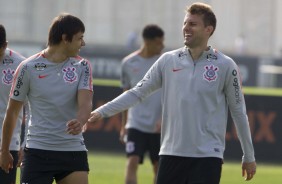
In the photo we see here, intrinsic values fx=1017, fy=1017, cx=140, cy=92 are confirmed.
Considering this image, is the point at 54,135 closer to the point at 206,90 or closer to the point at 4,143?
the point at 4,143

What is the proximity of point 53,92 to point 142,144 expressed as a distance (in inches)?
202

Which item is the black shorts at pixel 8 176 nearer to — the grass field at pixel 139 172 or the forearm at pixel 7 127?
the forearm at pixel 7 127

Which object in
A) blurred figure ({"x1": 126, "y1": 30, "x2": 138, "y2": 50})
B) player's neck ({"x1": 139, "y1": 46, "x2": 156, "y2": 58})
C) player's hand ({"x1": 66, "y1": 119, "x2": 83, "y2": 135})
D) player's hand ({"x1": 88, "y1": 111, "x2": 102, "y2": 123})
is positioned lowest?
blurred figure ({"x1": 126, "y1": 30, "x2": 138, "y2": 50})

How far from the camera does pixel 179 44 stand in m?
41.3

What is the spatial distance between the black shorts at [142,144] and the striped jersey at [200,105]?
468 cm

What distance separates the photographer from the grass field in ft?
52.6

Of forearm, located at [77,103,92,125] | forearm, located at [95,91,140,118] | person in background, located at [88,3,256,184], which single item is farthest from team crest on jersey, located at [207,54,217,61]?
forearm, located at [77,103,92,125]

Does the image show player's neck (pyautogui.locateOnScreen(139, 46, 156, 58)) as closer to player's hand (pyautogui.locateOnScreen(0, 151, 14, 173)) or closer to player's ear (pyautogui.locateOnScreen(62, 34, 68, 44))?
player's hand (pyautogui.locateOnScreen(0, 151, 14, 173))

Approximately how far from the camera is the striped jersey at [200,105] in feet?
25.9

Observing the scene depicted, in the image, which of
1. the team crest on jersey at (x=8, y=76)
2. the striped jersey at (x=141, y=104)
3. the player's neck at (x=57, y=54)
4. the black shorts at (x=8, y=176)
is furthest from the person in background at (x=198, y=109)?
the striped jersey at (x=141, y=104)

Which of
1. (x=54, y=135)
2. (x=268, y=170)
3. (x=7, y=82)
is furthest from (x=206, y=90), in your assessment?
(x=268, y=170)

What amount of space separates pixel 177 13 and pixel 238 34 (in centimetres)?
316

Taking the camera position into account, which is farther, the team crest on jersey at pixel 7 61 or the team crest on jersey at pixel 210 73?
the team crest on jersey at pixel 7 61

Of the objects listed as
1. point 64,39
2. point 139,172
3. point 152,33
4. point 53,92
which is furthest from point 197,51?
point 139,172
